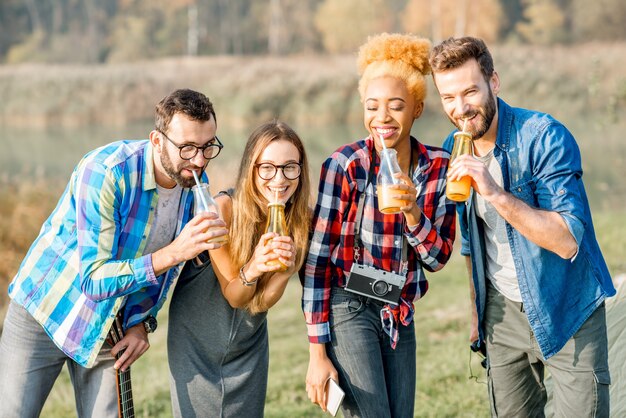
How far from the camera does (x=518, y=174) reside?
3295 millimetres

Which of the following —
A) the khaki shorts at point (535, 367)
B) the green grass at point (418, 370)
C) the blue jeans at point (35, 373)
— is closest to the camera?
the khaki shorts at point (535, 367)

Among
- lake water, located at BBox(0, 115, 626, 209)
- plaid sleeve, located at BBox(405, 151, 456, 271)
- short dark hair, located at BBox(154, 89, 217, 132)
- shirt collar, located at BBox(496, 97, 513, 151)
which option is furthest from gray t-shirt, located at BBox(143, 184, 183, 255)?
lake water, located at BBox(0, 115, 626, 209)

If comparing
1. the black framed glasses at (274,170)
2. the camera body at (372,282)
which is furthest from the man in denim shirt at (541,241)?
the black framed glasses at (274,170)

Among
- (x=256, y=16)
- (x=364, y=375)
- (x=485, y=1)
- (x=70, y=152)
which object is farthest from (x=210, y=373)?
(x=256, y=16)

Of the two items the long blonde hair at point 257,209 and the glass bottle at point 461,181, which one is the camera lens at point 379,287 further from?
the glass bottle at point 461,181

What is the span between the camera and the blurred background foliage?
48.3 meters

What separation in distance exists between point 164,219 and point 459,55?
156cm

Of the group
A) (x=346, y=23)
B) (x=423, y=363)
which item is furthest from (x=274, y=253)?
(x=346, y=23)

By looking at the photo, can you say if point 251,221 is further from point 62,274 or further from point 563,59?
point 563,59

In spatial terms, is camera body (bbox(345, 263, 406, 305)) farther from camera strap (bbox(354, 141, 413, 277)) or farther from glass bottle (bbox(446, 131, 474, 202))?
glass bottle (bbox(446, 131, 474, 202))

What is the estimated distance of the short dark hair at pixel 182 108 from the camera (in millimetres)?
3451

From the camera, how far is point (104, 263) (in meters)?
3.40

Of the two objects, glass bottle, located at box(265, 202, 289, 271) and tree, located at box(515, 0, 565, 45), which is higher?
tree, located at box(515, 0, 565, 45)

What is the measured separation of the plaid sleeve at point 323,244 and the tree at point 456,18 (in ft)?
150
